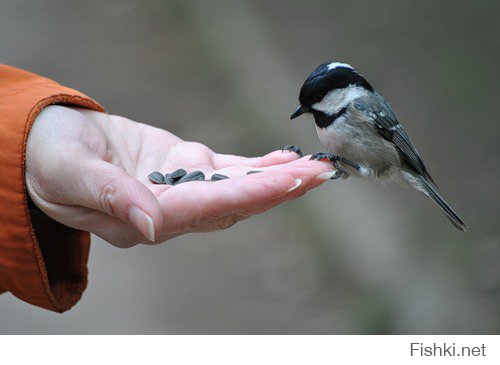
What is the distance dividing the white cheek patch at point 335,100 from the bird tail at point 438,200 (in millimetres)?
340

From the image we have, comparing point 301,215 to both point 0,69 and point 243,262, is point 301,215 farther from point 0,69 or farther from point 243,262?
point 0,69

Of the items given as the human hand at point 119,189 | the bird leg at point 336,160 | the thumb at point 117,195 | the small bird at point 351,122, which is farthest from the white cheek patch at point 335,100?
the thumb at point 117,195

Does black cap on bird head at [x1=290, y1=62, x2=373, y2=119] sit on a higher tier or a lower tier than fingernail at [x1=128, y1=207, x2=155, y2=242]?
higher

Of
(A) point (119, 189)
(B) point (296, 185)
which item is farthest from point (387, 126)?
(A) point (119, 189)

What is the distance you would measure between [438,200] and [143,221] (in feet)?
3.43

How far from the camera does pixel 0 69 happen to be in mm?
1495

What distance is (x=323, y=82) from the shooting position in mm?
1671

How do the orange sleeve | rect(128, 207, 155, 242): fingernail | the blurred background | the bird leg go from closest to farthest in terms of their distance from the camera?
rect(128, 207, 155, 242): fingernail
the orange sleeve
the bird leg
the blurred background

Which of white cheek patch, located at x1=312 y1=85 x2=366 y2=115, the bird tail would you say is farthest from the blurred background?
white cheek patch, located at x1=312 y1=85 x2=366 y2=115

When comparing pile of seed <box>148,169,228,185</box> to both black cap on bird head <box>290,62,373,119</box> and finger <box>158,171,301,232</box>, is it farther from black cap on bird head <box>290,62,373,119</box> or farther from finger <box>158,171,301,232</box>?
black cap on bird head <box>290,62,373,119</box>

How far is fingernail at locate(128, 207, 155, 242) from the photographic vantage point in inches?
41.6

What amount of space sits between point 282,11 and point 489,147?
115 cm

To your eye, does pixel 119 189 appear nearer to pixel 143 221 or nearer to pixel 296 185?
pixel 143 221

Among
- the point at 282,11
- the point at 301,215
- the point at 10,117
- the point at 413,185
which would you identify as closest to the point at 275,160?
the point at 413,185
